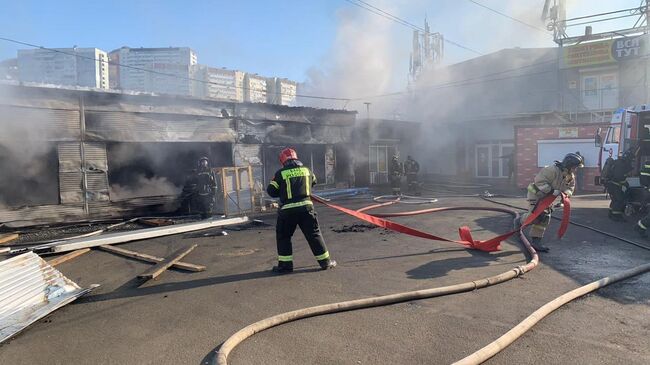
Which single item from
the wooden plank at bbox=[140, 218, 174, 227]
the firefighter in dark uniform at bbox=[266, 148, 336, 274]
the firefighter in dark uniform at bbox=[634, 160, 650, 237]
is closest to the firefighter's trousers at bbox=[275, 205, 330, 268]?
the firefighter in dark uniform at bbox=[266, 148, 336, 274]

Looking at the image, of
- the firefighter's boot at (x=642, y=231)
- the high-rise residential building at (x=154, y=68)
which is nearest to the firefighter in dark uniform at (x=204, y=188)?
the firefighter's boot at (x=642, y=231)

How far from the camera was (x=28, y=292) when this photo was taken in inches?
157

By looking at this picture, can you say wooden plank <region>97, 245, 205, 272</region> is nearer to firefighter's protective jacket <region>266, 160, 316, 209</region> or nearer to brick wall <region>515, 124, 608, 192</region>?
firefighter's protective jacket <region>266, 160, 316, 209</region>

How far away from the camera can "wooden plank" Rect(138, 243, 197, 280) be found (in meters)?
4.97

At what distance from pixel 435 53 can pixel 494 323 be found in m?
25.1

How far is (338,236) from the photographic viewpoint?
304 inches

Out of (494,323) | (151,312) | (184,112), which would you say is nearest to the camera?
(494,323)

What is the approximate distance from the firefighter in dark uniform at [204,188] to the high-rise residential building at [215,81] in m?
9.48

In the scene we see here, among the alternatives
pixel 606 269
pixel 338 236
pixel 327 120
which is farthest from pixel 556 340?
pixel 327 120

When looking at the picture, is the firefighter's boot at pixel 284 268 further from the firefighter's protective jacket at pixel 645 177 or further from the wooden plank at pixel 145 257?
the firefighter's protective jacket at pixel 645 177

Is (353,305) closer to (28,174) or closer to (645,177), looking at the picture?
(645,177)

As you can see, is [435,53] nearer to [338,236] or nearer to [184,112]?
[184,112]

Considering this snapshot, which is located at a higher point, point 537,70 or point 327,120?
point 537,70

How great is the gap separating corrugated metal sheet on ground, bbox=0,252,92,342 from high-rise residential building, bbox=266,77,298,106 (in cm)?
2029
